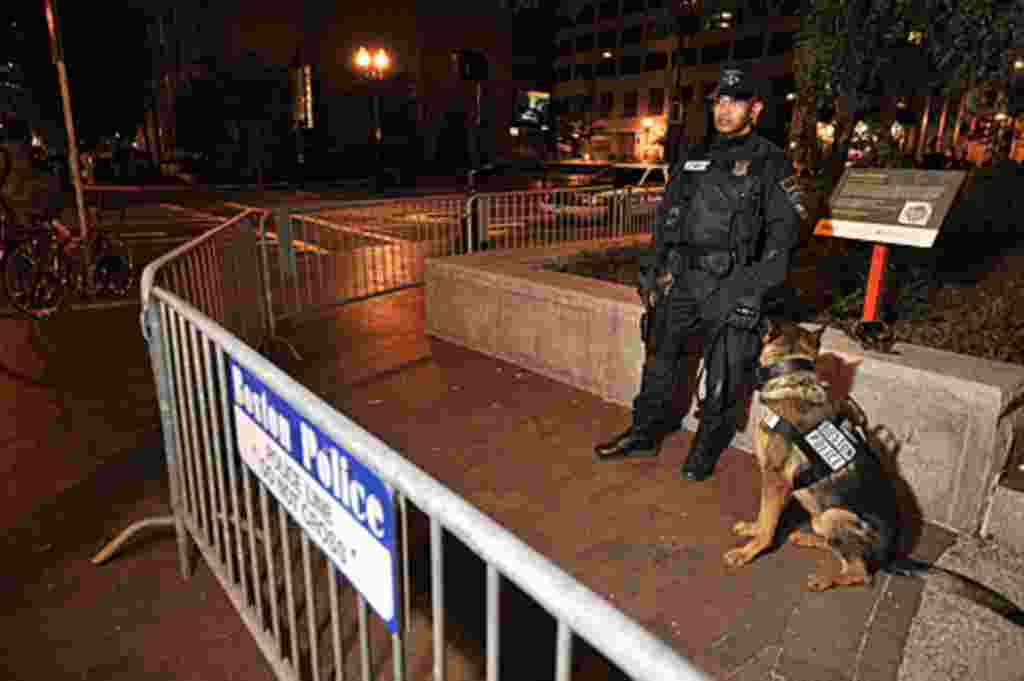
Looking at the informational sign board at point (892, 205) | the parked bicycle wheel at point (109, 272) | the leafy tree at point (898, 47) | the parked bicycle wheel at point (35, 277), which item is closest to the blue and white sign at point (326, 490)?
the informational sign board at point (892, 205)

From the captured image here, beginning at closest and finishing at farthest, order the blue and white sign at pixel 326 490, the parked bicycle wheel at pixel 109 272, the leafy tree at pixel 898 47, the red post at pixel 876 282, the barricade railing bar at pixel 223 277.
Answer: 1. the blue and white sign at pixel 326 490
2. the barricade railing bar at pixel 223 277
3. the red post at pixel 876 282
4. the leafy tree at pixel 898 47
5. the parked bicycle wheel at pixel 109 272

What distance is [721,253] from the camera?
3.54 m

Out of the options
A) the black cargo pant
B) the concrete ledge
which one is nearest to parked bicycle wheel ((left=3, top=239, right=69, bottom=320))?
the concrete ledge

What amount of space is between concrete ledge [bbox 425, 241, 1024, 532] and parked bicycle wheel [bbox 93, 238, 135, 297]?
218 inches

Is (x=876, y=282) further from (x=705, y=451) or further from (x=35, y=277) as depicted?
(x=35, y=277)

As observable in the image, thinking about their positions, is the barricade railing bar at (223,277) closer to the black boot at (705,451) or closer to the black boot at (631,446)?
the black boot at (631,446)

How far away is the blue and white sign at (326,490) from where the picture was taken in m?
1.44

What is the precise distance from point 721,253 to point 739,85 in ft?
2.74

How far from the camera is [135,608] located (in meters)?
2.80

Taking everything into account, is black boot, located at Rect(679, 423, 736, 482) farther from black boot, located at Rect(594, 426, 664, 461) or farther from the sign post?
the sign post

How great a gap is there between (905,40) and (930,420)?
3865mm

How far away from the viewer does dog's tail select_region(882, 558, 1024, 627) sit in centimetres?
249

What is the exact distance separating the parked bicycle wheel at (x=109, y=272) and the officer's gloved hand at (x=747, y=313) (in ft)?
25.5

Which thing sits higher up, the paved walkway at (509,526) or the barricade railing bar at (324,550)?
the barricade railing bar at (324,550)
